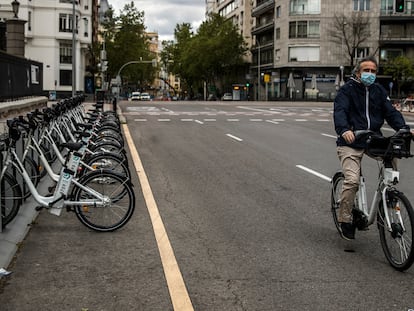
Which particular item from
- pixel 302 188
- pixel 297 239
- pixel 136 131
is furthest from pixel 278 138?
pixel 297 239

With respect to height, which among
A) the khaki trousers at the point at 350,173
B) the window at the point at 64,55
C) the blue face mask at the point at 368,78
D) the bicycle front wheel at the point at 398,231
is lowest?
the bicycle front wheel at the point at 398,231

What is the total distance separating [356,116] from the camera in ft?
19.3

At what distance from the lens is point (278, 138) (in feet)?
62.8

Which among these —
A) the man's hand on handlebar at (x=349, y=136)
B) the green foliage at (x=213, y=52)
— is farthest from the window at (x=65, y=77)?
the man's hand on handlebar at (x=349, y=136)

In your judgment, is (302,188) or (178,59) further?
(178,59)

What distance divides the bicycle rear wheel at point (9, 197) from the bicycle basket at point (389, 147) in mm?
3719

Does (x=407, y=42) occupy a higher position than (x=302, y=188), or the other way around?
(x=407, y=42)

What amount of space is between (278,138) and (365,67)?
44.1 feet

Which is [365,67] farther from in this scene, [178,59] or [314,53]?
[178,59]

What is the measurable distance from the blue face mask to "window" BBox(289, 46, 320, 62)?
68489mm

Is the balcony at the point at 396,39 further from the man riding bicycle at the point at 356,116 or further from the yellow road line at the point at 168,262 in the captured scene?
the man riding bicycle at the point at 356,116

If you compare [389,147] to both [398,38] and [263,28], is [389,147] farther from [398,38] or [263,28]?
[263,28]

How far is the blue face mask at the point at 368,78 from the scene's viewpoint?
5.69m

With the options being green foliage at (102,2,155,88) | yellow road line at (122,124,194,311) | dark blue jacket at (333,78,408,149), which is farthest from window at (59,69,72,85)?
dark blue jacket at (333,78,408,149)
